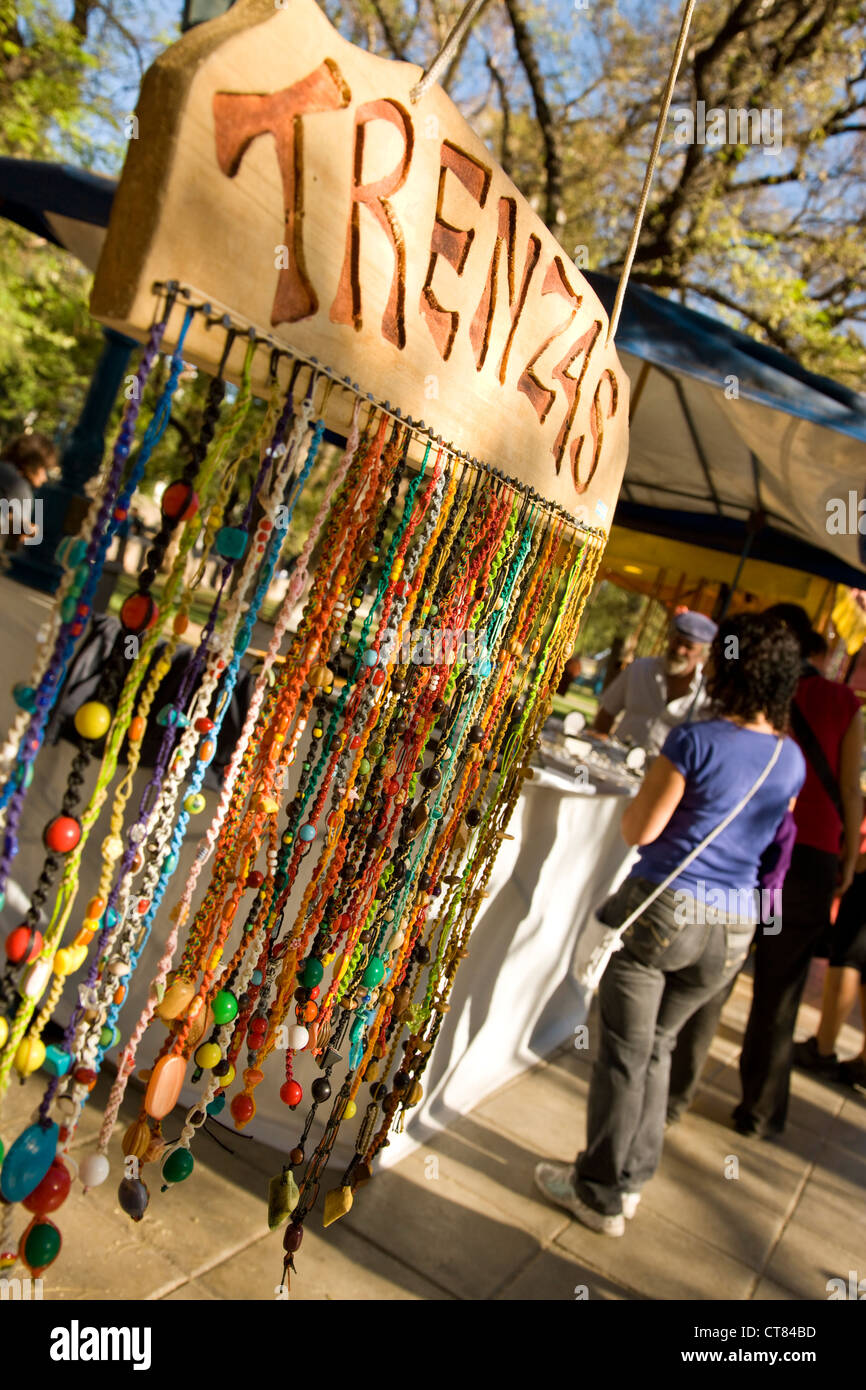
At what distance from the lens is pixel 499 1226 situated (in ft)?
8.21

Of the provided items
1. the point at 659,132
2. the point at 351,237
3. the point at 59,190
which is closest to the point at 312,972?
the point at 351,237

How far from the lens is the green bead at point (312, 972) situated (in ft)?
3.73

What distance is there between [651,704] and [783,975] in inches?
64.7

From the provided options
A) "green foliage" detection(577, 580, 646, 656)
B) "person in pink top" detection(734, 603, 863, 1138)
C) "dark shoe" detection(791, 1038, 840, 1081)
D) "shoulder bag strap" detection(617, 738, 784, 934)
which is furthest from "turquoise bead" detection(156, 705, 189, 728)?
"green foliage" detection(577, 580, 646, 656)

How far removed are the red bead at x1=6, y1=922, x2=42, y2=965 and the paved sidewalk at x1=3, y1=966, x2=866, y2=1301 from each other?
4.30ft

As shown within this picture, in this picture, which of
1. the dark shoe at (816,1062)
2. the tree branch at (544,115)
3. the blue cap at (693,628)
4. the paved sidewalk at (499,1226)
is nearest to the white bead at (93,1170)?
the paved sidewalk at (499,1226)

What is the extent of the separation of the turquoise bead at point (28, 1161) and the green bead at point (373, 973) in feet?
1.41

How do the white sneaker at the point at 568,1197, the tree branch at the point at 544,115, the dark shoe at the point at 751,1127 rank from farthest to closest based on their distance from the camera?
the tree branch at the point at 544,115 → the dark shoe at the point at 751,1127 → the white sneaker at the point at 568,1197

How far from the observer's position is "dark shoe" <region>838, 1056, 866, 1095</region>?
14.6 feet

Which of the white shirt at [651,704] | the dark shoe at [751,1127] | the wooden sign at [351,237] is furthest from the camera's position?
the white shirt at [651,704]

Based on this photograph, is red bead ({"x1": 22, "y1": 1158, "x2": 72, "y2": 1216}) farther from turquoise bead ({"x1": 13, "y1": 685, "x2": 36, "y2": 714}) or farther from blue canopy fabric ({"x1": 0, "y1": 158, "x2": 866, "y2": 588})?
blue canopy fabric ({"x1": 0, "y1": 158, "x2": 866, "y2": 588})

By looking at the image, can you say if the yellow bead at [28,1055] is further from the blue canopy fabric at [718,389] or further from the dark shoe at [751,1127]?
the dark shoe at [751,1127]

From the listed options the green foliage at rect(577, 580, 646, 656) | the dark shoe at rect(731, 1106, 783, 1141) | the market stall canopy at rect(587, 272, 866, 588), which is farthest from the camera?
the green foliage at rect(577, 580, 646, 656)

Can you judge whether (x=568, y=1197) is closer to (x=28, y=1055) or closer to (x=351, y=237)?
(x=28, y=1055)
